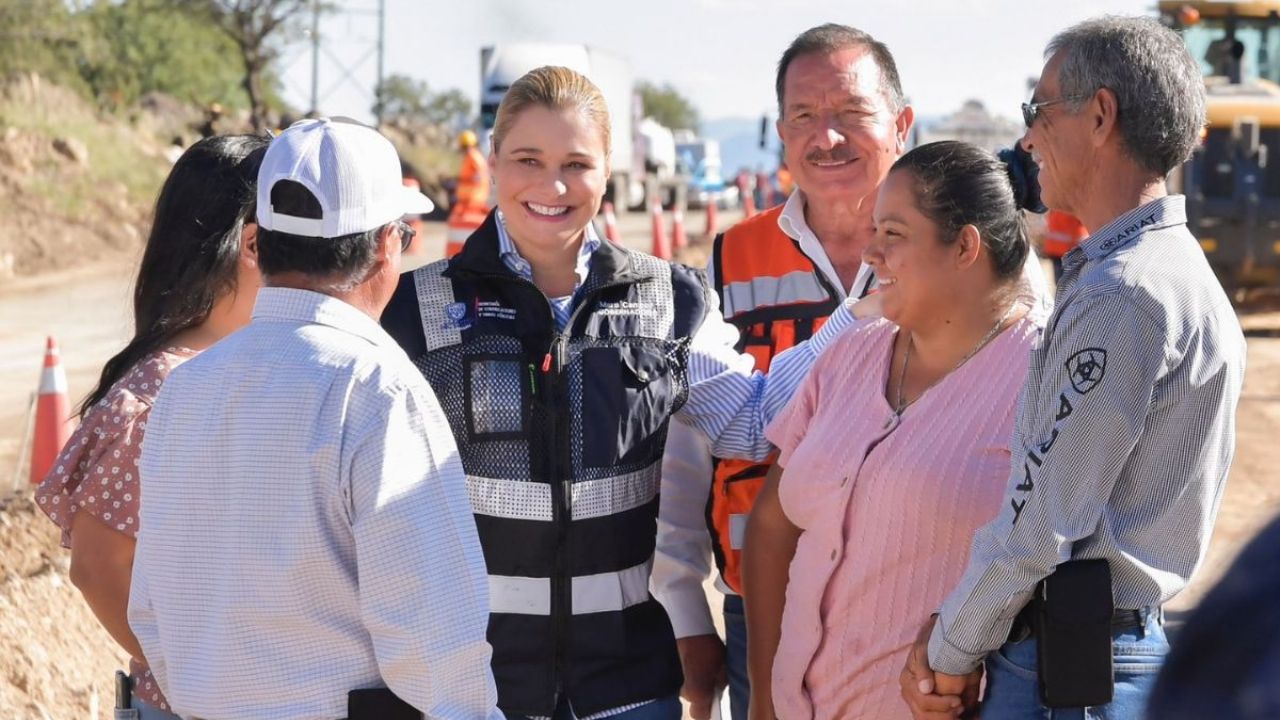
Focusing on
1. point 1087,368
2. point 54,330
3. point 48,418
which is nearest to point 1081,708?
point 1087,368

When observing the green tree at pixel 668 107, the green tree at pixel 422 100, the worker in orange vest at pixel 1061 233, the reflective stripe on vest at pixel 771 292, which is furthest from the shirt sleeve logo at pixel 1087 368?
the green tree at pixel 668 107

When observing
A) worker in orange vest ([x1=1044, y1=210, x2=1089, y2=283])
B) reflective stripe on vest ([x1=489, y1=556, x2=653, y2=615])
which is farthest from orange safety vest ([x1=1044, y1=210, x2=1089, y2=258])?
reflective stripe on vest ([x1=489, y1=556, x2=653, y2=615])

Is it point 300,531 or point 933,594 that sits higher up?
point 300,531

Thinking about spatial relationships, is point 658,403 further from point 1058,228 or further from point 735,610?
point 1058,228

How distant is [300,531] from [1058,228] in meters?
13.5

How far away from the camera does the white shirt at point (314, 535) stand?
7.72 ft

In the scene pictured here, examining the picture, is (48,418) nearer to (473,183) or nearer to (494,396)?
(494,396)

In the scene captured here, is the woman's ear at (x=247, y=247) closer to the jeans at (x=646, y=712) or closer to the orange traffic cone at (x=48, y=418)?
the jeans at (x=646, y=712)

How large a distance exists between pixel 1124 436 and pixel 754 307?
1420 millimetres

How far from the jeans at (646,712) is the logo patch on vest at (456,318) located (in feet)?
2.56

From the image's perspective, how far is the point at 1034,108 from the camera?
2777mm

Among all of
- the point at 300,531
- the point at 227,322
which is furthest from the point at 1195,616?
the point at 227,322

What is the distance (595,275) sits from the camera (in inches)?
128

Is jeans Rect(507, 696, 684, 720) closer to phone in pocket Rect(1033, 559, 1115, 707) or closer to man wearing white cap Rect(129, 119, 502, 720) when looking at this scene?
man wearing white cap Rect(129, 119, 502, 720)
